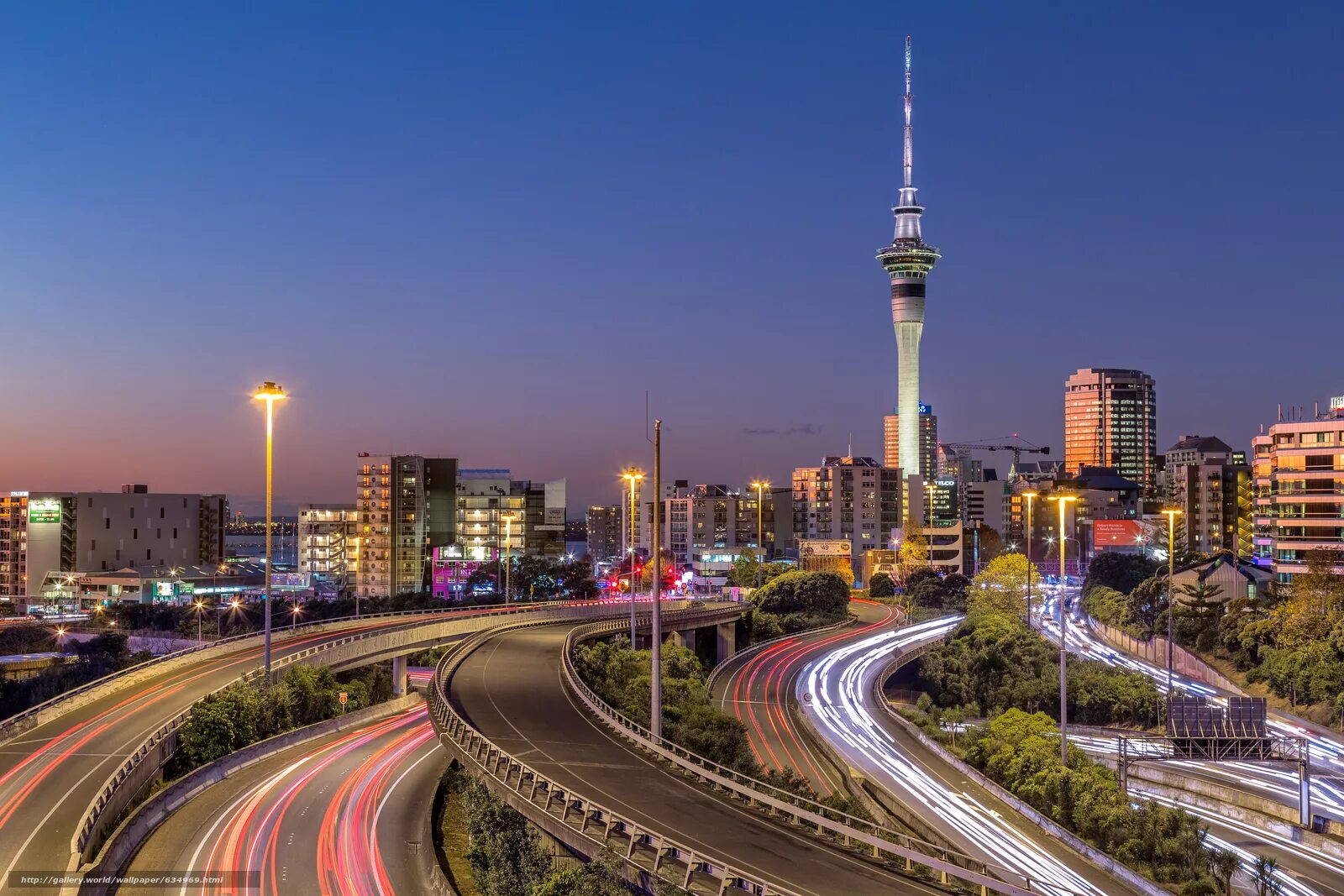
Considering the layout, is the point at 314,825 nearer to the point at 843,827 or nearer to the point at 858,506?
the point at 843,827

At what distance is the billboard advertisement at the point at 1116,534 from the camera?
172625 millimetres

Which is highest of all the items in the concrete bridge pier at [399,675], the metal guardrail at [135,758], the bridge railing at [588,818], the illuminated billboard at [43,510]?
the illuminated billboard at [43,510]

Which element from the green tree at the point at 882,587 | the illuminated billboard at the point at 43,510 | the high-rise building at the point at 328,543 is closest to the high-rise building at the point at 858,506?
the green tree at the point at 882,587

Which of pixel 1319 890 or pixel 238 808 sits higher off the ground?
pixel 238 808

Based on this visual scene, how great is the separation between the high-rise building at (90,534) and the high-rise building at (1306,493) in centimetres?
11480

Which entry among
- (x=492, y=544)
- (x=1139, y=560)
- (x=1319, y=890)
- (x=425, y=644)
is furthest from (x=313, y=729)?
(x=492, y=544)

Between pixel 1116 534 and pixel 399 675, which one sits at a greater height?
pixel 1116 534

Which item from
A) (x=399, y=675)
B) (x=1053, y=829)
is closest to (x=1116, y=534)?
(x=399, y=675)

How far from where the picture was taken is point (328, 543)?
178 m

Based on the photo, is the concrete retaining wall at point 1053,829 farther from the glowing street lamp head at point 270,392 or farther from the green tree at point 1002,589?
the green tree at point 1002,589

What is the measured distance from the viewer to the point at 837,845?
2344 centimetres

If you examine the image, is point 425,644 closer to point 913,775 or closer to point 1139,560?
point 913,775

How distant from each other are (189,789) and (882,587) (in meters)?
112

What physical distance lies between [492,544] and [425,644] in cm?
10246
